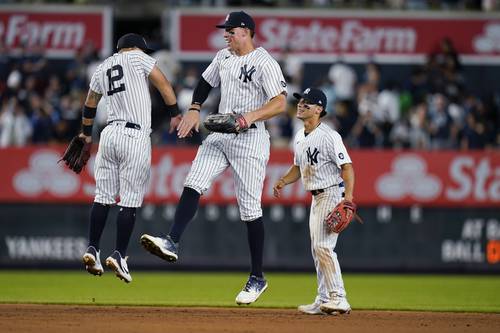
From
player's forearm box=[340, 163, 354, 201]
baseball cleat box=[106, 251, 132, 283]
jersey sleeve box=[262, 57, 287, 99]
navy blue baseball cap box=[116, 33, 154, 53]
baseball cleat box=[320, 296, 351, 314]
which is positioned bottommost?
baseball cleat box=[320, 296, 351, 314]

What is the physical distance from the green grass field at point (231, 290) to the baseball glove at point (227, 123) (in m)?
3.04

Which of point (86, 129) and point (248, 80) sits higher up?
point (248, 80)

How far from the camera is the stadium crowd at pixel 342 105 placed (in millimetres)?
18922

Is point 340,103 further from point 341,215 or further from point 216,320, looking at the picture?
point 216,320

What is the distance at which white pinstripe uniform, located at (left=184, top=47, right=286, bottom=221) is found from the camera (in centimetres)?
1054

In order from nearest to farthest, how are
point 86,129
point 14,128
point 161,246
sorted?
point 161,246, point 86,129, point 14,128

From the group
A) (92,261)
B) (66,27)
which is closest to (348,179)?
(92,261)

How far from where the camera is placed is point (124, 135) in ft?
35.0

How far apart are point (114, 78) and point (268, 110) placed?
150 cm

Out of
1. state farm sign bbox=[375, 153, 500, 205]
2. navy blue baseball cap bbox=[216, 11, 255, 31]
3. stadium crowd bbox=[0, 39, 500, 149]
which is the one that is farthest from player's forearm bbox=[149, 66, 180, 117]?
state farm sign bbox=[375, 153, 500, 205]

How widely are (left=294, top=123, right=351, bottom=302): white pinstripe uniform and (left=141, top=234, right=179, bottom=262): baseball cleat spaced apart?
1.43 metres

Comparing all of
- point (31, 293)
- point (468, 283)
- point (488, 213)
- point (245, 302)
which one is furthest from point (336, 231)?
point (488, 213)

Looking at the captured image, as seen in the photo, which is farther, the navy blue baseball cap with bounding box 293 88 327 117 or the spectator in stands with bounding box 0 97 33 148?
the spectator in stands with bounding box 0 97 33 148

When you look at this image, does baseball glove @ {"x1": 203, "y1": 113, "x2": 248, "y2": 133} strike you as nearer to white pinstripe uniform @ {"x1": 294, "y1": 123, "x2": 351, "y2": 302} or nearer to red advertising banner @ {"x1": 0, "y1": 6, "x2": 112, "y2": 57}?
white pinstripe uniform @ {"x1": 294, "y1": 123, "x2": 351, "y2": 302}
